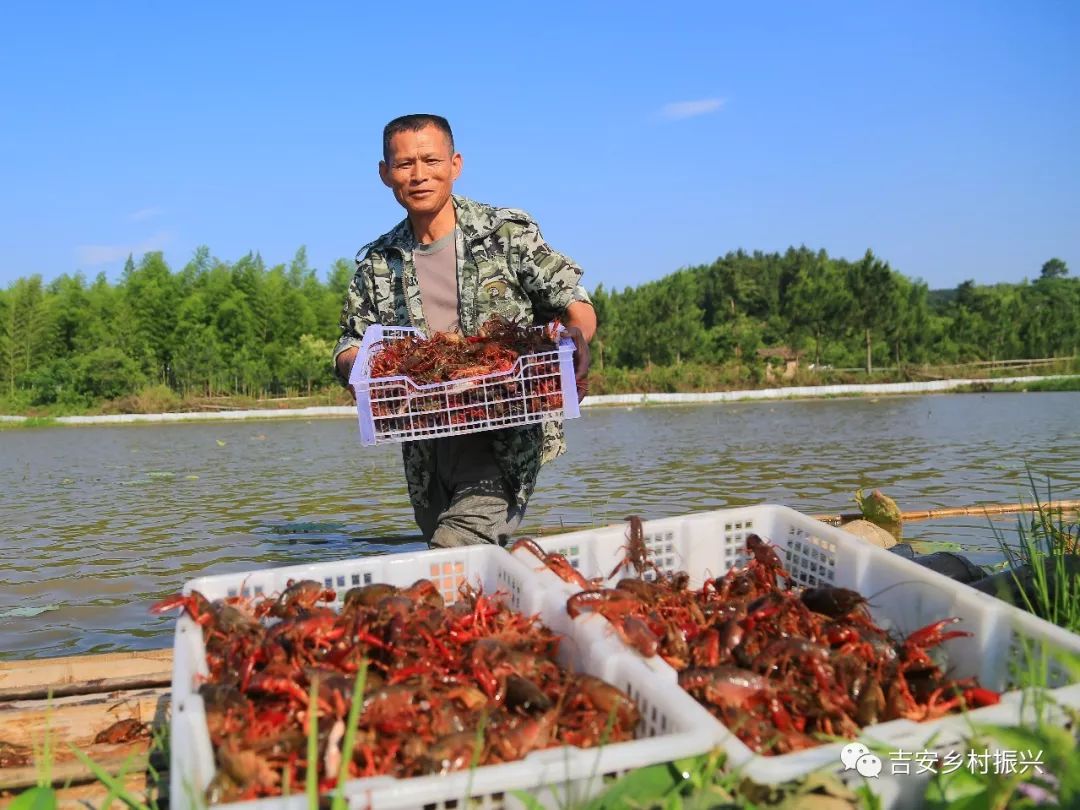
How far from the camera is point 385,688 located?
2.15 m

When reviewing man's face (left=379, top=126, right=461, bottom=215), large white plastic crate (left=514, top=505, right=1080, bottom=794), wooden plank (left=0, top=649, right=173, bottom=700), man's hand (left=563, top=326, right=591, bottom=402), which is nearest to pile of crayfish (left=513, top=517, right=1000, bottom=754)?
large white plastic crate (left=514, top=505, right=1080, bottom=794)

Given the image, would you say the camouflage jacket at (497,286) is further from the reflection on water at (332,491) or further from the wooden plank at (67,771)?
the reflection on water at (332,491)

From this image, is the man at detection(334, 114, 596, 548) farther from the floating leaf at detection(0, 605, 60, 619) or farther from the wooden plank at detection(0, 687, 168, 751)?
the floating leaf at detection(0, 605, 60, 619)

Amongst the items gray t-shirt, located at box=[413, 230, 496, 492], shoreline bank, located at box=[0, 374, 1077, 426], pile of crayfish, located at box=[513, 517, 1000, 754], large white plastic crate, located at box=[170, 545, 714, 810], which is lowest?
shoreline bank, located at box=[0, 374, 1077, 426]

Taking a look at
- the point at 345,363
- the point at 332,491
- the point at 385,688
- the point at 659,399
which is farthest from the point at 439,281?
the point at 659,399

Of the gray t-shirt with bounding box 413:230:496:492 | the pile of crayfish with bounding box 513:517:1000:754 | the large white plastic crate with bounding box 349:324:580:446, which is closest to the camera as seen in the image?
the pile of crayfish with bounding box 513:517:1000:754

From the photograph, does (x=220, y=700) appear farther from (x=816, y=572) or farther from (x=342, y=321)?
(x=342, y=321)

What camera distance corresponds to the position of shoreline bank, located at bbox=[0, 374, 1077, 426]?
3388 cm

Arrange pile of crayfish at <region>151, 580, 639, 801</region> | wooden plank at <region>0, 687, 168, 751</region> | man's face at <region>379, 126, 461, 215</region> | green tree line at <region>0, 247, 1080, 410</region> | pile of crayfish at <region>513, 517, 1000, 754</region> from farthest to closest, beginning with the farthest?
green tree line at <region>0, 247, 1080, 410</region>
man's face at <region>379, 126, 461, 215</region>
wooden plank at <region>0, 687, 168, 751</region>
pile of crayfish at <region>513, 517, 1000, 754</region>
pile of crayfish at <region>151, 580, 639, 801</region>

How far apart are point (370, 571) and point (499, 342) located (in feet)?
3.72

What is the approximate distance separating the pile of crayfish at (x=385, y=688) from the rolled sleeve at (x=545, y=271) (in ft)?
6.11

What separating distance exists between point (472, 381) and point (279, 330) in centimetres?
4422

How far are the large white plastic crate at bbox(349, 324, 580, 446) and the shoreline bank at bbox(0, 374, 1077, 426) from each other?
29.3 metres

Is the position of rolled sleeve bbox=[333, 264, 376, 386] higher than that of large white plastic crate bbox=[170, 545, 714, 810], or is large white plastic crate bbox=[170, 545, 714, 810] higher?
rolled sleeve bbox=[333, 264, 376, 386]
